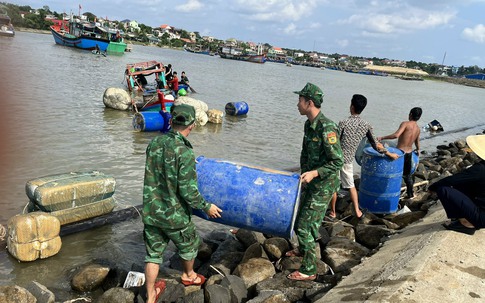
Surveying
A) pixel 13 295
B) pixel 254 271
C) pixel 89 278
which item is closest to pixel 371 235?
pixel 254 271

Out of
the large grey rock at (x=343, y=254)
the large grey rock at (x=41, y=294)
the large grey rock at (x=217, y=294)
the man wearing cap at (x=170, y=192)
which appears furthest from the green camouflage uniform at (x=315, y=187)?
the large grey rock at (x=41, y=294)

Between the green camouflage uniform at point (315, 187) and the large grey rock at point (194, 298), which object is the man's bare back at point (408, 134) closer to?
the green camouflage uniform at point (315, 187)

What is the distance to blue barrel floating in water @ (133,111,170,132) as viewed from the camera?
13.2 metres

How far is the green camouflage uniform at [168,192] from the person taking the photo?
11.3 ft

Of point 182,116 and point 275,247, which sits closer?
point 182,116

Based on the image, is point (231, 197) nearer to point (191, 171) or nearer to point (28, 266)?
point (191, 171)

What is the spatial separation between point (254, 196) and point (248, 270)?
3.15ft

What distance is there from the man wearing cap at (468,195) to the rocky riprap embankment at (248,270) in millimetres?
959

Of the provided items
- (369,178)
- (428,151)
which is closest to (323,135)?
(369,178)

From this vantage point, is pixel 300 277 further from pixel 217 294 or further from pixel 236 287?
pixel 217 294

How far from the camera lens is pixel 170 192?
353 centimetres

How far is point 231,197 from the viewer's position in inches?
167

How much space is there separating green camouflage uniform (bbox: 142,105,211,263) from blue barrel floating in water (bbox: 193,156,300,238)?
56 centimetres

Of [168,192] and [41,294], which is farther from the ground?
[168,192]
